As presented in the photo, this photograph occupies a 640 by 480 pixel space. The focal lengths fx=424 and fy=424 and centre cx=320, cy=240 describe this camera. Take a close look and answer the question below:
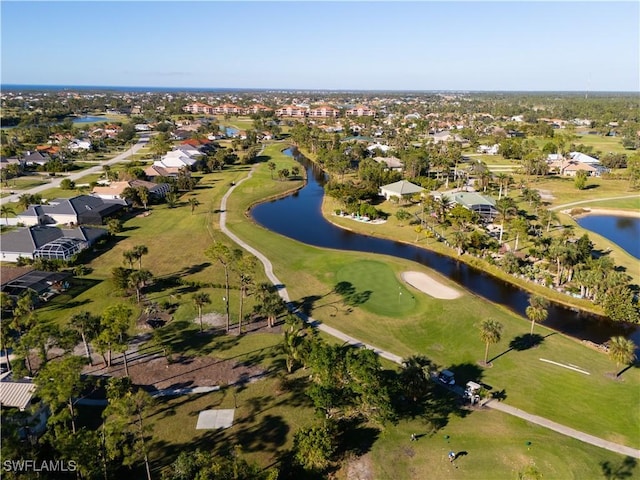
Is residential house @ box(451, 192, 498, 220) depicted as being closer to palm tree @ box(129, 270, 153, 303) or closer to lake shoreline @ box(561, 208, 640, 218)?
lake shoreline @ box(561, 208, 640, 218)

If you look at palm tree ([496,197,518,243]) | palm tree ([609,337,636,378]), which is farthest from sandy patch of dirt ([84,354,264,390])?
palm tree ([496,197,518,243])

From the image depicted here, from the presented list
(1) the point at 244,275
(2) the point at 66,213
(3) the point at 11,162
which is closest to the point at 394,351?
(1) the point at 244,275

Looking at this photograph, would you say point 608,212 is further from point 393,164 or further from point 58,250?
point 58,250

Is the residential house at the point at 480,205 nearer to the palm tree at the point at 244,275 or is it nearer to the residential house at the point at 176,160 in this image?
the palm tree at the point at 244,275

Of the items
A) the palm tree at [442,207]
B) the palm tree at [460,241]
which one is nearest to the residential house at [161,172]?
the palm tree at [442,207]

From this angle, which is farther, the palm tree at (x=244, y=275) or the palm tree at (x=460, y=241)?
the palm tree at (x=460, y=241)

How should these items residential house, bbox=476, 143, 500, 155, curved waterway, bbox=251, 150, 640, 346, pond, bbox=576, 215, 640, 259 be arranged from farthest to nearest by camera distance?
residential house, bbox=476, 143, 500, 155 < pond, bbox=576, 215, 640, 259 < curved waterway, bbox=251, 150, 640, 346

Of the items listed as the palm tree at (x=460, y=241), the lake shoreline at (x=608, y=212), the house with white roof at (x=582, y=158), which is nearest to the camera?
the palm tree at (x=460, y=241)
